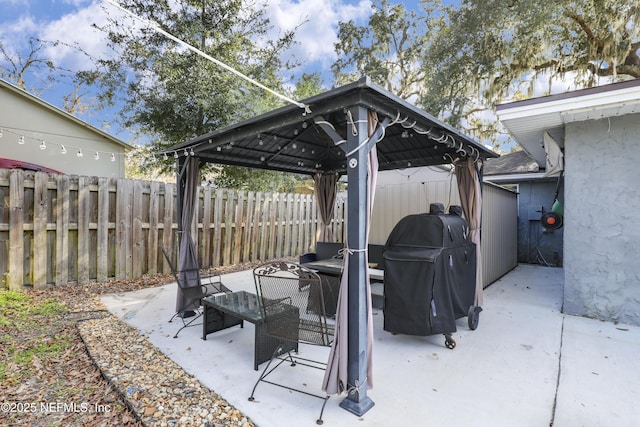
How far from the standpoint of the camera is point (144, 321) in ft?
12.9

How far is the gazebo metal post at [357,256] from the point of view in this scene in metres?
2.33

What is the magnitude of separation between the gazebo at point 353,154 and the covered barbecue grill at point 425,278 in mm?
893

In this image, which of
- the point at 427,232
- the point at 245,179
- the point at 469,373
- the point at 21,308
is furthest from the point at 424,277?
the point at 245,179

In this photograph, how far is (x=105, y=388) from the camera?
2.53 meters

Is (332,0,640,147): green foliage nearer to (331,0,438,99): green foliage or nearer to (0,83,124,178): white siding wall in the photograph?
(331,0,438,99): green foliage

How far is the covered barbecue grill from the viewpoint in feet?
10.5

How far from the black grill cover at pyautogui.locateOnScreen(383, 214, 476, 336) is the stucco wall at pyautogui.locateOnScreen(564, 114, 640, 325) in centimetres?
204

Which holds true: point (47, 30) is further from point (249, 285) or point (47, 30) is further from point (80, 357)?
point (80, 357)

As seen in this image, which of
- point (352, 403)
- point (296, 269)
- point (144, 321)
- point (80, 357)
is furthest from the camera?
point (144, 321)

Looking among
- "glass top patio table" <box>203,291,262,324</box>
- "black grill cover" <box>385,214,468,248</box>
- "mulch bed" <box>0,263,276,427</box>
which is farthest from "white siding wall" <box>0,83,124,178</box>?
"black grill cover" <box>385,214,468,248</box>

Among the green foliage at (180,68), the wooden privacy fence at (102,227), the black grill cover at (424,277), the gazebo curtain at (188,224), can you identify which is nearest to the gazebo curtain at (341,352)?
the black grill cover at (424,277)

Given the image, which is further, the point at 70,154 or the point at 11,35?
the point at 11,35

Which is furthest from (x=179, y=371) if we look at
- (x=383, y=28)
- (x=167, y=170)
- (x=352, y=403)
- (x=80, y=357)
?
(x=383, y=28)

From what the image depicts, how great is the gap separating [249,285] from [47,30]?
342 inches
